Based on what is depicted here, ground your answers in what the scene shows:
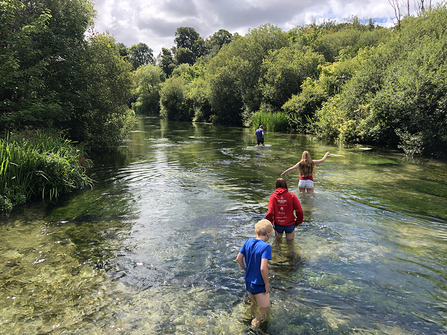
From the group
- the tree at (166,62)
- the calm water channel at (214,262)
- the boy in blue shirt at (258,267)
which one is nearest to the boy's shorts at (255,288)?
the boy in blue shirt at (258,267)

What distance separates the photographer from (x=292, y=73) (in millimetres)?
40719

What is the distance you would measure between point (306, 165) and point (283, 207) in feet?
12.8

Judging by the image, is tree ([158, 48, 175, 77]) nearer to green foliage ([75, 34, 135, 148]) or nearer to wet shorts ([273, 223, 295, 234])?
green foliage ([75, 34, 135, 148])

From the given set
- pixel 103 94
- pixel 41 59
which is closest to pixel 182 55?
pixel 103 94

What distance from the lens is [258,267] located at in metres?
4.11

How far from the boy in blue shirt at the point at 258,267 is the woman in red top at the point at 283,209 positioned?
6.50 ft

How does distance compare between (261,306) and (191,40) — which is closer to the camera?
(261,306)

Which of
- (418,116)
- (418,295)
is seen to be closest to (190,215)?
(418,295)

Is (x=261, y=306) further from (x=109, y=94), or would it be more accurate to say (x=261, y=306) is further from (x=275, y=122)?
(x=275, y=122)

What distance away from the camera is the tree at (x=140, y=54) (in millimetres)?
135000

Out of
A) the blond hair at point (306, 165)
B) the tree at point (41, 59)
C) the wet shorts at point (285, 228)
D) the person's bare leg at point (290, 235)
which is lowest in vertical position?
the person's bare leg at point (290, 235)

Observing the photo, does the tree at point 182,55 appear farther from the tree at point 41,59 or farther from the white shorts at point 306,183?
the white shorts at point 306,183

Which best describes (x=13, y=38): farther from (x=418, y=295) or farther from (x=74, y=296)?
(x=418, y=295)

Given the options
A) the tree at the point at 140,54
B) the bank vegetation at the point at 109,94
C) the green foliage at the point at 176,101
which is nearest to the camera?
the bank vegetation at the point at 109,94
